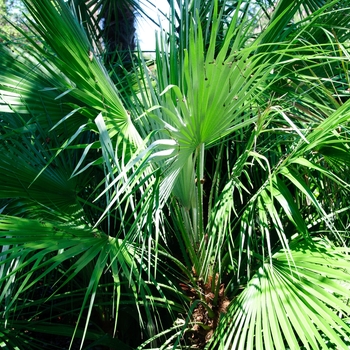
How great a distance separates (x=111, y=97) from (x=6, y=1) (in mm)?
9137

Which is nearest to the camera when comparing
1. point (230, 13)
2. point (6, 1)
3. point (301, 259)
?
point (301, 259)

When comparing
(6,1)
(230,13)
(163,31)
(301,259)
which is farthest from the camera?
(6,1)

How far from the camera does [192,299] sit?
1.86 metres

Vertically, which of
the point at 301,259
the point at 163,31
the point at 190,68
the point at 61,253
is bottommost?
the point at 61,253

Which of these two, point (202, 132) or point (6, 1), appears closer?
point (202, 132)

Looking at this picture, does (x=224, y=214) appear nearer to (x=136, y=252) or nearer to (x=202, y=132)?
(x=202, y=132)

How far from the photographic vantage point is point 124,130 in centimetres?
176

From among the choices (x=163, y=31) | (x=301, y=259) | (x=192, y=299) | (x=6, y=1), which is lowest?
(x=192, y=299)

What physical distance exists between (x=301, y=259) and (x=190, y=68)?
703 mm

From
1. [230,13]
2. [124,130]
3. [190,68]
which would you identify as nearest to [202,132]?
[190,68]

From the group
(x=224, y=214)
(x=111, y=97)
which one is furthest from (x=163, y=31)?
(x=224, y=214)

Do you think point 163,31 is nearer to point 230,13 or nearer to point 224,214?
point 224,214

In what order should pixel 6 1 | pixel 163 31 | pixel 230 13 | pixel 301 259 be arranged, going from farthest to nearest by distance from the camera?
pixel 6 1 < pixel 230 13 < pixel 163 31 < pixel 301 259

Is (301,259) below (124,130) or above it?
below
